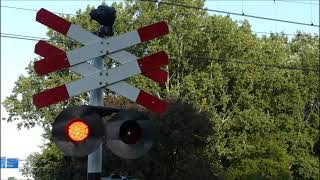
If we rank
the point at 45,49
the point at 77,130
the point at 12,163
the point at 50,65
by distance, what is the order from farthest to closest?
the point at 12,163 < the point at 45,49 < the point at 50,65 < the point at 77,130

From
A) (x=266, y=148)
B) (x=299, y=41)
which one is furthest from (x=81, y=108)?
(x=299, y=41)

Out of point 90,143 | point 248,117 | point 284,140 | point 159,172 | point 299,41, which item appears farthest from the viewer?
point 299,41

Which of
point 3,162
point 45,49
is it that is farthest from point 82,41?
point 3,162

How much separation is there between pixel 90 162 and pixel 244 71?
48.0m

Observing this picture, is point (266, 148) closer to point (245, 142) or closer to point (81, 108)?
point (245, 142)

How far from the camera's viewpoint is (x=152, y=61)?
15.4 ft

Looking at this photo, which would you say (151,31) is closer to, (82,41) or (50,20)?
(82,41)

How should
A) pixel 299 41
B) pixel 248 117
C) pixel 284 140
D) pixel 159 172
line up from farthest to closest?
pixel 299 41 < pixel 284 140 < pixel 248 117 < pixel 159 172

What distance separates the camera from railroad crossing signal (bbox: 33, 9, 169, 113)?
4.52 metres

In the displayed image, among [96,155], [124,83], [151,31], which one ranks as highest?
[151,31]

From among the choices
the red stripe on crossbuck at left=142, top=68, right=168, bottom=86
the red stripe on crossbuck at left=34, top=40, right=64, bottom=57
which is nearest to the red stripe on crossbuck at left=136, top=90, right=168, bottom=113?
the red stripe on crossbuck at left=142, top=68, right=168, bottom=86

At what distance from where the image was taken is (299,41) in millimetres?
66688

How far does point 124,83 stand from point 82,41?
0.45 m

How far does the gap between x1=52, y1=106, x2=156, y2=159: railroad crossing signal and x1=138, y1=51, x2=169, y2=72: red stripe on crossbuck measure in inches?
13.6
